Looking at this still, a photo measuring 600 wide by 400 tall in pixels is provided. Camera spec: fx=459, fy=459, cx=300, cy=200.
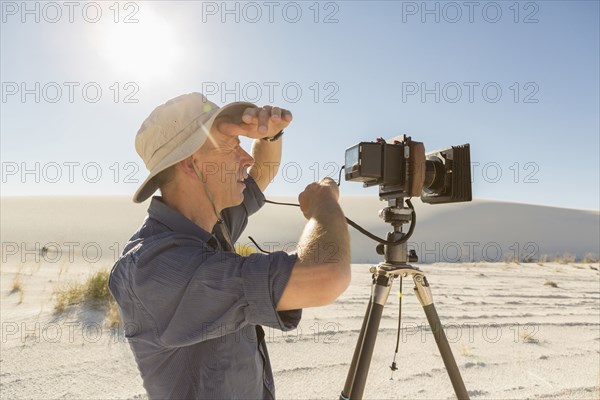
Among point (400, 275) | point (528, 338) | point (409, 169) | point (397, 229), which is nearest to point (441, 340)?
point (400, 275)

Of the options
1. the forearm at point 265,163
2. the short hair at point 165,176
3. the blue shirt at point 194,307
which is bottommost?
the blue shirt at point 194,307

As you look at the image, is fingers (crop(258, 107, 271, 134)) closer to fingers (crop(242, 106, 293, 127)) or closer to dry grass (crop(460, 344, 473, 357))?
fingers (crop(242, 106, 293, 127))

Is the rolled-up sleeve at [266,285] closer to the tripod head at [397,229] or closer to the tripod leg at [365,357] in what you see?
the tripod leg at [365,357]

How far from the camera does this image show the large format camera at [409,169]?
2271mm

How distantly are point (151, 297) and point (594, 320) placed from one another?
252 inches

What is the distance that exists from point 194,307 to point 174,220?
1.38 ft

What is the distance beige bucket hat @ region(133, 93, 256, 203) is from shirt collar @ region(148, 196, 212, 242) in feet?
0.47

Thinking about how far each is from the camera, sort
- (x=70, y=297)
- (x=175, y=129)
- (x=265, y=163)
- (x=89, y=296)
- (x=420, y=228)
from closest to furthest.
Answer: (x=175, y=129), (x=265, y=163), (x=70, y=297), (x=89, y=296), (x=420, y=228)

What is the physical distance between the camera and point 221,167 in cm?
178

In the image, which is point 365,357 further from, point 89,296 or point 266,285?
point 89,296

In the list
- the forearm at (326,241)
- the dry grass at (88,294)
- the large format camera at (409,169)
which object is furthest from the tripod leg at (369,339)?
the dry grass at (88,294)

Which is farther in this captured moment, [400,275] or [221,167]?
[400,275]

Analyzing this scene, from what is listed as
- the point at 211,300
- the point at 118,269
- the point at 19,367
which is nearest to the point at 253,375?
the point at 211,300

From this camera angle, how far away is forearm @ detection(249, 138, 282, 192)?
8.39 ft
